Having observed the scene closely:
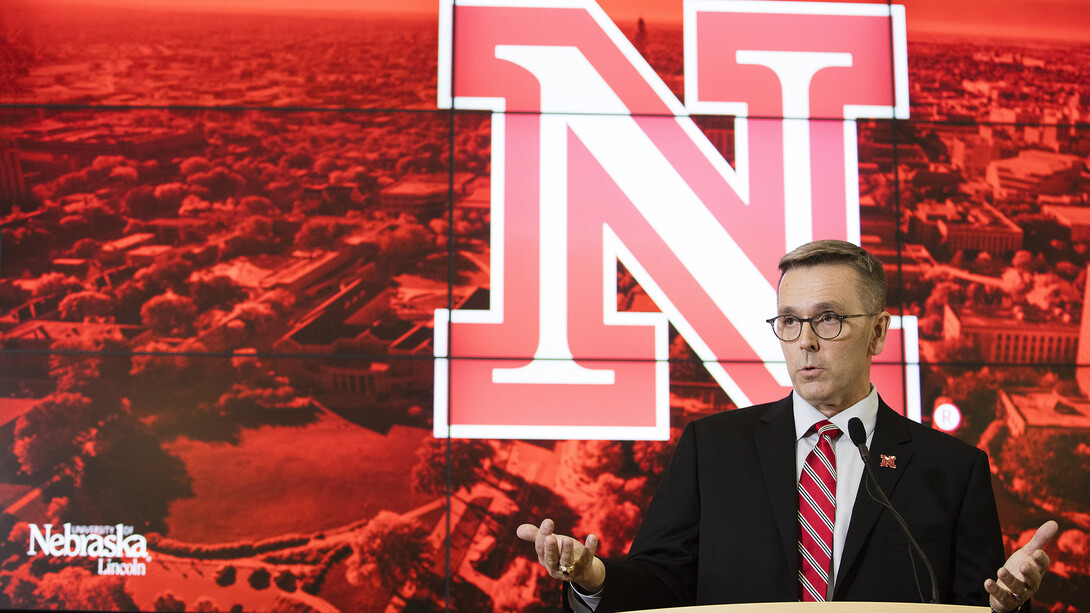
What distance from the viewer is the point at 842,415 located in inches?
68.9

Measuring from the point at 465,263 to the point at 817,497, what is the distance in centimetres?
168

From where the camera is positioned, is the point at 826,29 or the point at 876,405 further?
the point at 826,29

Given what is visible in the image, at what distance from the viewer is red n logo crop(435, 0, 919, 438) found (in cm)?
303

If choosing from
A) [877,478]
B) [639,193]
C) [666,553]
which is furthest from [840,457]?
[639,193]

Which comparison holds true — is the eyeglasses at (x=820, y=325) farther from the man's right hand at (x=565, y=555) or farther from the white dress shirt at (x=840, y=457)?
the man's right hand at (x=565, y=555)

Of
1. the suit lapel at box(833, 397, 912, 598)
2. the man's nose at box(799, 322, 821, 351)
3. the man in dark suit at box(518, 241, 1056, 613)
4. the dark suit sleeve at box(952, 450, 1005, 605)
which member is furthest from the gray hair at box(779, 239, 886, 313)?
the dark suit sleeve at box(952, 450, 1005, 605)

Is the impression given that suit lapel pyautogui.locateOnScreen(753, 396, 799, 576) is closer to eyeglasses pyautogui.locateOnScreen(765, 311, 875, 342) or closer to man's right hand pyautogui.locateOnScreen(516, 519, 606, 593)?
eyeglasses pyautogui.locateOnScreen(765, 311, 875, 342)

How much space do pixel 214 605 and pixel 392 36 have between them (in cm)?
207

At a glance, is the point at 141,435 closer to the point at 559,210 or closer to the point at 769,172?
the point at 559,210

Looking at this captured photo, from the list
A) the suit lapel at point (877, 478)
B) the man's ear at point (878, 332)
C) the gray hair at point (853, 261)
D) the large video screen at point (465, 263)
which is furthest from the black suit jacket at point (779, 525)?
the large video screen at point (465, 263)

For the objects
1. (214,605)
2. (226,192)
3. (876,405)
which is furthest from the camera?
(226,192)

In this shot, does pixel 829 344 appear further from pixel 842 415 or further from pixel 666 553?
pixel 666 553

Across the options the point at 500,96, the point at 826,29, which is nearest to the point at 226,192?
the point at 500,96

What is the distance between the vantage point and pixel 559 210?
312 cm
